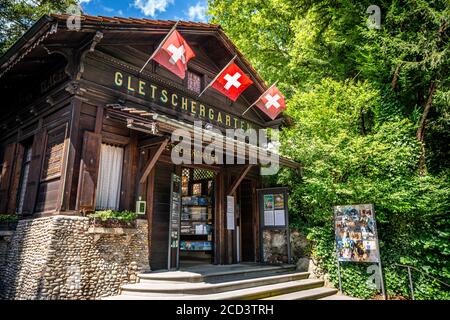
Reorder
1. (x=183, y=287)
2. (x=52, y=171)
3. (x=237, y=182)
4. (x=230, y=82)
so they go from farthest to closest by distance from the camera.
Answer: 1. (x=237, y=182)
2. (x=230, y=82)
3. (x=52, y=171)
4. (x=183, y=287)

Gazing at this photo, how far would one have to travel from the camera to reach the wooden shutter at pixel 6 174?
9016mm

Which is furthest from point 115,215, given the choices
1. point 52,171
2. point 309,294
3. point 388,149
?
point 388,149

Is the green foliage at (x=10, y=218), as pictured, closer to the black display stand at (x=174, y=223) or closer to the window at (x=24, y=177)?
the window at (x=24, y=177)

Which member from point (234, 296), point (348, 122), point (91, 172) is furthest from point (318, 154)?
point (91, 172)

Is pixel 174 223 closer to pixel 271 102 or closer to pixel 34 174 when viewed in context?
pixel 34 174

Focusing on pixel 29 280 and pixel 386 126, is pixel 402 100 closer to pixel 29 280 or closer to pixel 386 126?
pixel 386 126

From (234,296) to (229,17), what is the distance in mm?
18425

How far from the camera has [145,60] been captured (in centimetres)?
830

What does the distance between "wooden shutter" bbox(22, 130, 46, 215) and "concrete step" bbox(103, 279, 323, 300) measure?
3166 millimetres

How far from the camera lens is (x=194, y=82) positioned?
980cm

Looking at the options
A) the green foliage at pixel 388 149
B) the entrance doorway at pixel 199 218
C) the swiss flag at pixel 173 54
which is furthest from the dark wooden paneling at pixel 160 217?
the green foliage at pixel 388 149

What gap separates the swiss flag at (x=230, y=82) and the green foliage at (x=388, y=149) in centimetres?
266

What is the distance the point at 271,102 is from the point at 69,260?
7812 millimetres

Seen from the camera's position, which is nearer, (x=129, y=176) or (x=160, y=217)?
(x=129, y=176)
